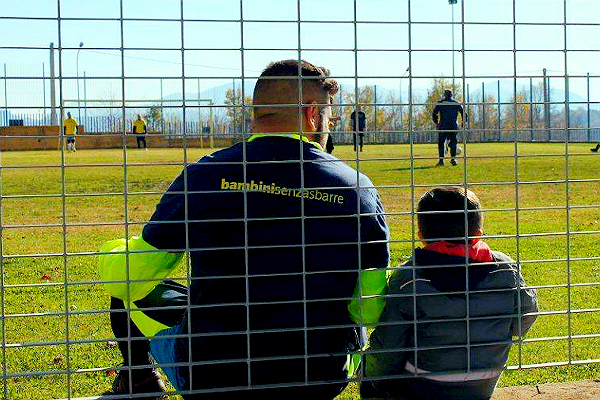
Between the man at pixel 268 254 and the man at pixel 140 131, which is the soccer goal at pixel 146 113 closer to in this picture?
the man at pixel 140 131

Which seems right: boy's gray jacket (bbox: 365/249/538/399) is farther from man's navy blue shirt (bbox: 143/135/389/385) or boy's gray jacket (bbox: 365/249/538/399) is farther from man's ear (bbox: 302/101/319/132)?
man's ear (bbox: 302/101/319/132)

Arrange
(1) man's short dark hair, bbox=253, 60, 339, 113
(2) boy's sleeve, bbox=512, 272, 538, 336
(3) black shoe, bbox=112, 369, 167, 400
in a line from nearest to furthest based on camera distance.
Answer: (1) man's short dark hair, bbox=253, 60, 339, 113 → (2) boy's sleeve, bbox=512, 272, 538, 336 → (3) black shoe, bbox=112, 369, 167, 400

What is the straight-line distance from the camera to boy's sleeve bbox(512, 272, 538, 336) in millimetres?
3203

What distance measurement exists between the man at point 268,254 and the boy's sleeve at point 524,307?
0.54 m

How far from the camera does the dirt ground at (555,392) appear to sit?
3377 mm

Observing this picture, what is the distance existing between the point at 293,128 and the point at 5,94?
902mm

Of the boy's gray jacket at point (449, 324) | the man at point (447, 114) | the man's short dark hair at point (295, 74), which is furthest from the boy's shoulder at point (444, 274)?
the man's short dark hair at point (295, 74)

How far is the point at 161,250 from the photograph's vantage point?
292 centimetres

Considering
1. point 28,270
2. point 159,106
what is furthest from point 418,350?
point 28,270

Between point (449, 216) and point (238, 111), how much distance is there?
32.5 inches

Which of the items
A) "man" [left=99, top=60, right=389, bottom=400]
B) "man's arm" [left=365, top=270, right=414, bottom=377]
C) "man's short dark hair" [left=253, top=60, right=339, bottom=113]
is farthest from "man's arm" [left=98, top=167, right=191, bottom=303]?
"man's arm" [left=365, top=270, right=414, bottom=377]

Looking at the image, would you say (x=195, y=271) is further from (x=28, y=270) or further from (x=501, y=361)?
(x=28, y=270)

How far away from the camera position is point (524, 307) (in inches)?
127

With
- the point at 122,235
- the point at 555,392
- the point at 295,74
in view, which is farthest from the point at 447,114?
the point at 295,74
